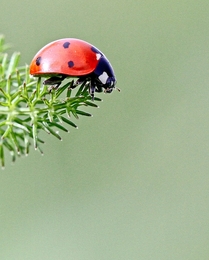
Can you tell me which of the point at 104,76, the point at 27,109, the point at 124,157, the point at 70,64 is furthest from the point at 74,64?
Answer: the point at 124,157

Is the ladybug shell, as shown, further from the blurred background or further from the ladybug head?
the blurred background

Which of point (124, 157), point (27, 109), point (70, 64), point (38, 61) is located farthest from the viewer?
point (124, 157)

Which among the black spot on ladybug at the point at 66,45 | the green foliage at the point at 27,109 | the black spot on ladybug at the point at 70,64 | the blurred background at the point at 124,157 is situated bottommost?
the blurred background at the point at 124,157

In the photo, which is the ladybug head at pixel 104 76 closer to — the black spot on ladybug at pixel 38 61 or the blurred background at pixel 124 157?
the black spot on ladybug at pixel 38 61

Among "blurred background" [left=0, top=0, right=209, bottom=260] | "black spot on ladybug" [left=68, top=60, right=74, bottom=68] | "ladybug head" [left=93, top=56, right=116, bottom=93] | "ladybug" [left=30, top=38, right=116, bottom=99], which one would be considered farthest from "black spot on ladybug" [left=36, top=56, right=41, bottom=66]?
"blurred background" [left=0, top=0, right=209, bottom=260]

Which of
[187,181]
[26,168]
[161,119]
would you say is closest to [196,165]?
[187,181]

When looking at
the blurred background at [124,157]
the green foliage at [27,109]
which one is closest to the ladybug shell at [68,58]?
the green foliage at [27,109]

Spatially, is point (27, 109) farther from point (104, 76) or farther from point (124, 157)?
point (124, 157)
